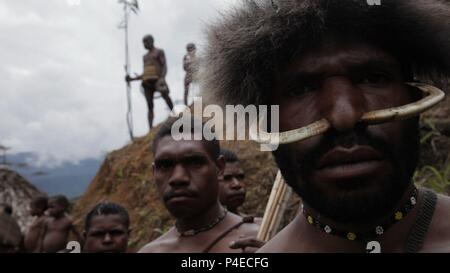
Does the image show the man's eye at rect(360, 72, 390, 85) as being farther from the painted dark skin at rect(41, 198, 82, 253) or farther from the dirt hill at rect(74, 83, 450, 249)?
the painted dark skin at rect(41, 198, 82, 253)

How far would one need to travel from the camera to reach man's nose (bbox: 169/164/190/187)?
3.00 meters

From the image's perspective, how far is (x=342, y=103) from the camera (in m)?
1.45

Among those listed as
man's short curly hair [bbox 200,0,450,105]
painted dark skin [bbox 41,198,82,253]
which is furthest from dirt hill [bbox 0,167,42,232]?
man's short curly hair [bbox 200,0,450,105]

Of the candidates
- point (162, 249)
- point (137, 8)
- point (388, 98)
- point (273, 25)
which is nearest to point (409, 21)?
point (388, 98)

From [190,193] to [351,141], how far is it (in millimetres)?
1697

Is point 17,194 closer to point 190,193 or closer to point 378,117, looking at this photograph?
point 190,193

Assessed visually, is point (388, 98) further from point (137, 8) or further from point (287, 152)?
point (137, 8)

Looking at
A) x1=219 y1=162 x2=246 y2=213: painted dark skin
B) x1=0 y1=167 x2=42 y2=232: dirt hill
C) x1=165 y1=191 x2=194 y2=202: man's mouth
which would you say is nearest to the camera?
x1=165 y1=191 x2=194 y2=202: man's mouth

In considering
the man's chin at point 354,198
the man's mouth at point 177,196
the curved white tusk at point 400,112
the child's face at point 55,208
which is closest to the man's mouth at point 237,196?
the man's mouth at point 177,196

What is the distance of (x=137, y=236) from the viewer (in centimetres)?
841

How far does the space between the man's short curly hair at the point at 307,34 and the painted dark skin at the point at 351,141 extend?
0.05m

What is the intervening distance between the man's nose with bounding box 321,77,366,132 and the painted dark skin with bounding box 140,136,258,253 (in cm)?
163

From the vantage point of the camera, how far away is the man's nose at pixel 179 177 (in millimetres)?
3002
